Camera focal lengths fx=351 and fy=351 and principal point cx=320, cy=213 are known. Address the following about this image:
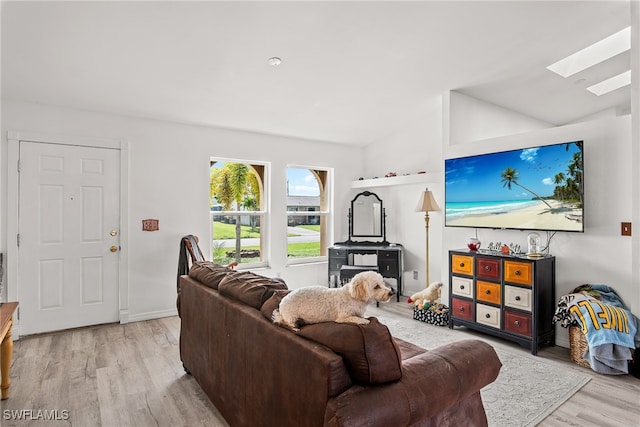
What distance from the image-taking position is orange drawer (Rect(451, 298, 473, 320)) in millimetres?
3646

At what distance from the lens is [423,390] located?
131cm

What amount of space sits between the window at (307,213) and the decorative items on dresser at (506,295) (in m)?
2.45

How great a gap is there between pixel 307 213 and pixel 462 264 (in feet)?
8.41

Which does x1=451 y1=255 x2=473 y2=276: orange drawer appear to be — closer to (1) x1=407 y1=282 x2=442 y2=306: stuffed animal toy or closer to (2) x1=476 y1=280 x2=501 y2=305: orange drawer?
(2) x1=476 y1=280 x2=501 y2=305: orange drawer

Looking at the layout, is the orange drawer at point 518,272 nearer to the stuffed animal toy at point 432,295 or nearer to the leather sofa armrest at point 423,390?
the stuffed animal toy at point 432,295

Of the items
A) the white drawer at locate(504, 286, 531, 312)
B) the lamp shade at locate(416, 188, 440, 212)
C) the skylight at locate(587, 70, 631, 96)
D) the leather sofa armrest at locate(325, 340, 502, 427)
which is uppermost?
the skylight at locate(587, 70, 631, 96)

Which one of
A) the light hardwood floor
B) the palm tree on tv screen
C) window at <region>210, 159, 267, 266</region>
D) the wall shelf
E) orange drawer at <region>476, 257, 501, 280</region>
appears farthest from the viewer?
window at <region>210, 159, 267, 266</region>

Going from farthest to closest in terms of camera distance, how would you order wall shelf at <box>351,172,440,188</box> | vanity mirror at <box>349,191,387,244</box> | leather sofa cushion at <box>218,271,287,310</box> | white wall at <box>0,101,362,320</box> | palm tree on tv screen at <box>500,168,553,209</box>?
vanity mirror at <box>349,191,387,244</box> → wall shelf at <box>351,172,440,188</box> → white wall at <box>0,101,362,320</box> → palm tree on tv screen at <box>500,168,553,209</box> → leather sofa cushion at <box>218,271,287,310</box>

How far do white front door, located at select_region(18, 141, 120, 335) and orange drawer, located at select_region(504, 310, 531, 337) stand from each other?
4.12m

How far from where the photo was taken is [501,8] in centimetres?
279

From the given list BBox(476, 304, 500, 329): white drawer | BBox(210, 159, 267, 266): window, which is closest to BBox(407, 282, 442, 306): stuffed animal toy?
BBox(476, 304, 500, 329): white drawer

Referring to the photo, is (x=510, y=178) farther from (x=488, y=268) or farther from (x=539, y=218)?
(x=488, y=268)

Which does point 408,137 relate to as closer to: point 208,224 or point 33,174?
point 208,224

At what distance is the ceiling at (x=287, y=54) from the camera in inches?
105
